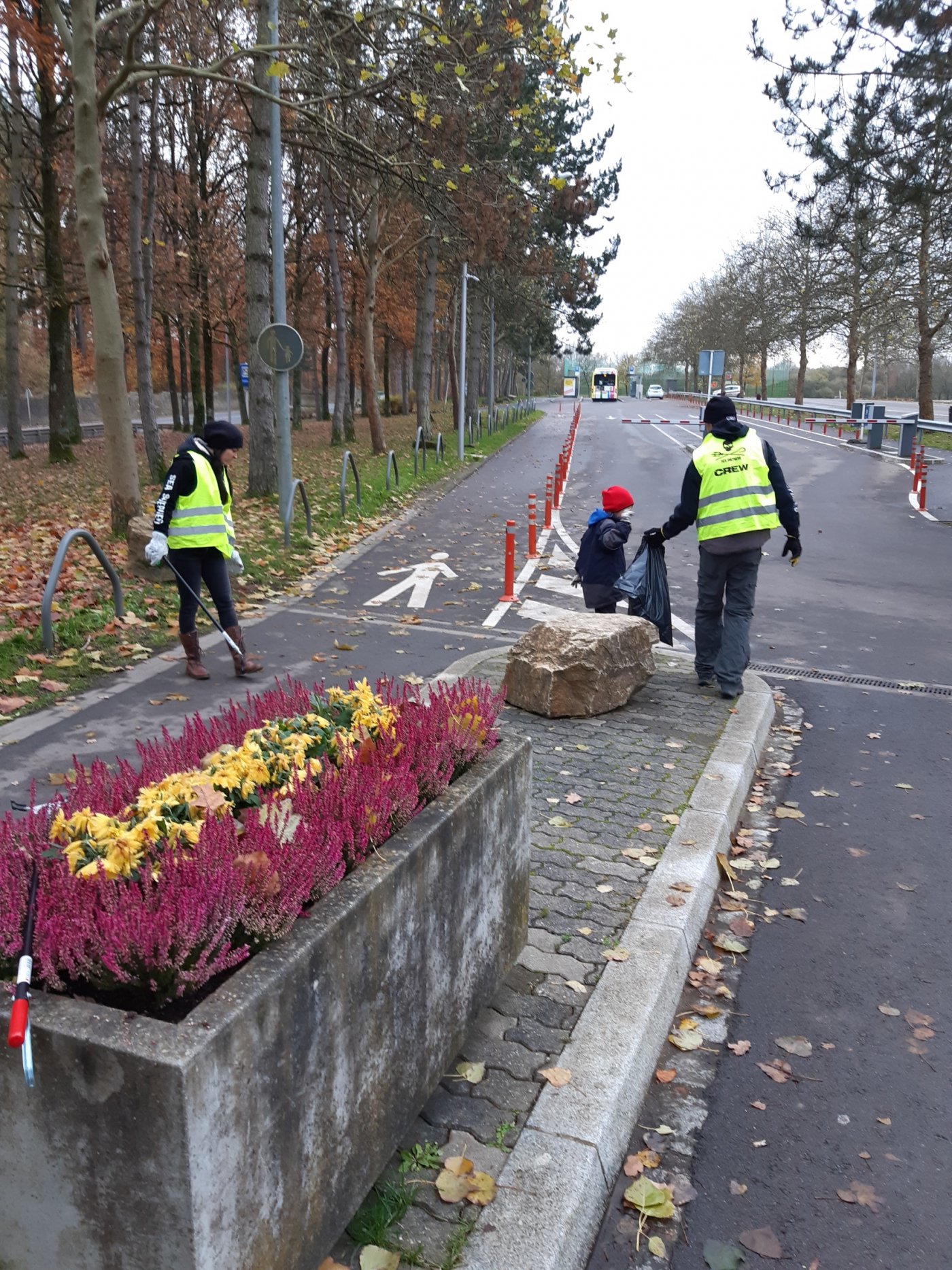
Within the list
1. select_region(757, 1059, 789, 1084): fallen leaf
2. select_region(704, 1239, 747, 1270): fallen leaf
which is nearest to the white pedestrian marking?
select_region(757, 1059, 789, 1084): fallen leaf

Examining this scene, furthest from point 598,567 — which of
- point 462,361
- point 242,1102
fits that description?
point 462,361

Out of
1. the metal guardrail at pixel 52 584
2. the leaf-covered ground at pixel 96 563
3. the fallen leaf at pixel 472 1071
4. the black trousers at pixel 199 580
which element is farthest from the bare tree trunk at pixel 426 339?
the fallen leaf at pixel 472 1071

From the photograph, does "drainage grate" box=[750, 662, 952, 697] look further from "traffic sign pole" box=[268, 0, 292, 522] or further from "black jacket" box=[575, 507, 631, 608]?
"traffic sign pole" box=[268, 0, 292, 522]

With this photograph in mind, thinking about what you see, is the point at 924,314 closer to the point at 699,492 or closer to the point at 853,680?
the point at 853,680

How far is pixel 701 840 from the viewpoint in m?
5.29

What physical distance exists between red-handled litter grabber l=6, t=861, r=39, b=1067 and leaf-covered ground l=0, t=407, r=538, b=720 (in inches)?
205

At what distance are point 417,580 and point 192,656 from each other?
16.5ft

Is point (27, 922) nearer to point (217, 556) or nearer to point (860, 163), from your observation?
point (217, 556)

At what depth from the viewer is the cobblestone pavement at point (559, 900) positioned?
9.52 ft

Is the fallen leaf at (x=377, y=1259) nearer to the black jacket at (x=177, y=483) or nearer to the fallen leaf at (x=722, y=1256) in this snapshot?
the fallen leaf at (x=722, y=1256)

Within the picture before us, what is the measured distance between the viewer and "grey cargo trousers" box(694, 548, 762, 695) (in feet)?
25.2

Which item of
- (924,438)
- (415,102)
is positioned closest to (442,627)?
(415,102)

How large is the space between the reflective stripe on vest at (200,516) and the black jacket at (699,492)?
3367 mm

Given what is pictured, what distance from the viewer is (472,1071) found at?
Answer: 3.45 m
